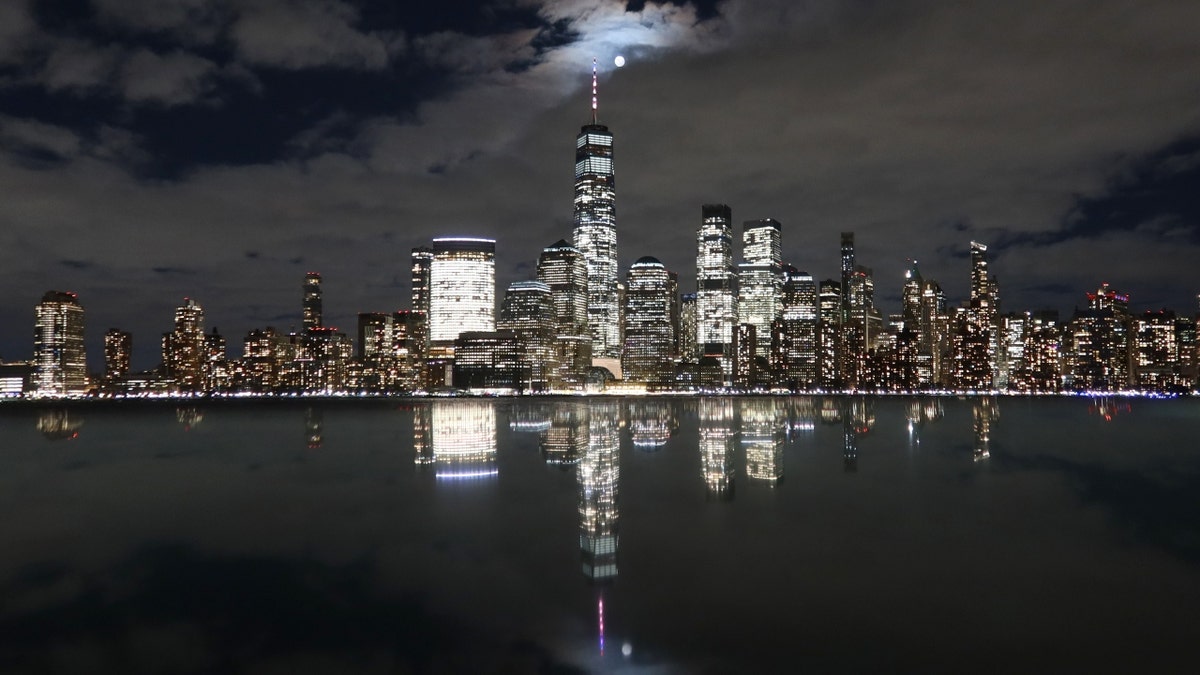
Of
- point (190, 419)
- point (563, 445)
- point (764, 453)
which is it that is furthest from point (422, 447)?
point (190, 419)

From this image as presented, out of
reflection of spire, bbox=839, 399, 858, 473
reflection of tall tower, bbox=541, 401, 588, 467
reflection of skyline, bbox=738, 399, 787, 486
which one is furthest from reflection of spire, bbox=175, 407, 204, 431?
reflection of spire, bbox=839, 399, 858, 473

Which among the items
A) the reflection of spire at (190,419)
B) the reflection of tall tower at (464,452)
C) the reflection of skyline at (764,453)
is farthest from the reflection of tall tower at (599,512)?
the reflection of spire at (190,419)

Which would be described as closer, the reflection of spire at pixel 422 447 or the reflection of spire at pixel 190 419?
the reflection of spire at pixel 422 447

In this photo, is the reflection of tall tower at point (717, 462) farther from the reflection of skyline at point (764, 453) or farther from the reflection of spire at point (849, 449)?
the reflection of spire at point (849, 449)

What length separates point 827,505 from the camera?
27469 millimetres

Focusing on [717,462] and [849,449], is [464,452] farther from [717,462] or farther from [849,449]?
[849,449]

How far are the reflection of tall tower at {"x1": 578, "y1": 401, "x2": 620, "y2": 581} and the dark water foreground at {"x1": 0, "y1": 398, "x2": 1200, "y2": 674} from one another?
0.12 meters

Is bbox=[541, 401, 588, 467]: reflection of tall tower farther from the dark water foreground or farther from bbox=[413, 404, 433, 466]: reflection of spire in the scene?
bbox=[413, 404, 433, 466]: reflection of spire

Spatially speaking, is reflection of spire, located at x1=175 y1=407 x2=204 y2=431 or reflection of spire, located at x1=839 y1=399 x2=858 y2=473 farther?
reflection of spire, located at x1=175 y1=407 x2=204 y2=431

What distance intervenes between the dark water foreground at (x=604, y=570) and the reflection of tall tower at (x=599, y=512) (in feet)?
0.40

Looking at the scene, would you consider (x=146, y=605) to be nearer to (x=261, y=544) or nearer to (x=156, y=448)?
(x=261, y=544)

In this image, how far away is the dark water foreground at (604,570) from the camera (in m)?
12.9

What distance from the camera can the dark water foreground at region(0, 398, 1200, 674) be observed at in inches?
508

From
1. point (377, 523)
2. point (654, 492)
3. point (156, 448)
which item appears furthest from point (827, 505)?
point (156, 448)
